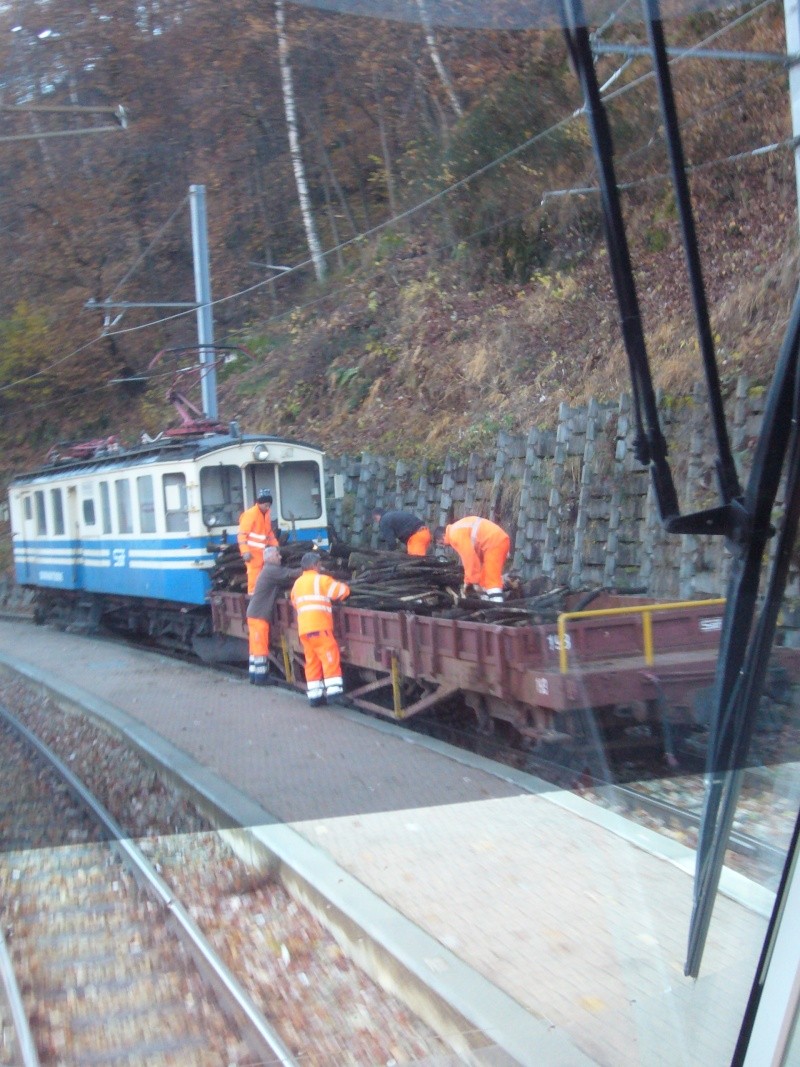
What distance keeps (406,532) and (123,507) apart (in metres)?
5.24

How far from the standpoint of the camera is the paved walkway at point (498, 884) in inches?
114

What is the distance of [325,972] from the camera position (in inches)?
175

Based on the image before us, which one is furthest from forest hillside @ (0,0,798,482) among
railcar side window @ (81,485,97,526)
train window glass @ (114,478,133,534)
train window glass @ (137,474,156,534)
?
railcar side window @ (81,485,97,526)

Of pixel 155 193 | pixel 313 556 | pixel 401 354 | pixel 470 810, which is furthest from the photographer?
pixel 401 354

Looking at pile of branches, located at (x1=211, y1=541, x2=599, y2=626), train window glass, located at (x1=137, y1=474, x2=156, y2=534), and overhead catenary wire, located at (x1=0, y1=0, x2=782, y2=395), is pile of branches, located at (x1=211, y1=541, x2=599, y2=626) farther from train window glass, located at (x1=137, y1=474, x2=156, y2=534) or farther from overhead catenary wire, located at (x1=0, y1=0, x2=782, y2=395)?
overhead catenary wire, located at (x1=0, y1=0, x2=782, y2=395)

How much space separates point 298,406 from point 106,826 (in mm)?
12734

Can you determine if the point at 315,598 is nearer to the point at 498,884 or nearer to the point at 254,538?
the point at 254,538

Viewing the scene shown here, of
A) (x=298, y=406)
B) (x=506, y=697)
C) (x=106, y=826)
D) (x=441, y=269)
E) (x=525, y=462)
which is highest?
(x=441, y=269)

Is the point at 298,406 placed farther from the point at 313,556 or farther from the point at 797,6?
the point at 797,6

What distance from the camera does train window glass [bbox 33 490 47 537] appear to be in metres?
19.2

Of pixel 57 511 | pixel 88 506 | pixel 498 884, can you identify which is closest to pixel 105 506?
pixel 88 506

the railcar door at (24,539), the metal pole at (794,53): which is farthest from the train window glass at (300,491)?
the metal pole at (794,53)

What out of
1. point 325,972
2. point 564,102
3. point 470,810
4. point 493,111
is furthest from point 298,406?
point 325,972

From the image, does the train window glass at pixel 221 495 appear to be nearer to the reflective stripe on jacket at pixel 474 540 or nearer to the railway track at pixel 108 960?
the reflective stripe on jacket at pixel 474 540
